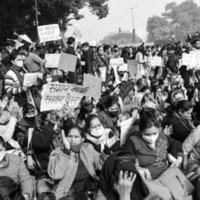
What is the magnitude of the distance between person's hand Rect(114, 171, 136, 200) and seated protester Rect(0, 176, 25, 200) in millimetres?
920

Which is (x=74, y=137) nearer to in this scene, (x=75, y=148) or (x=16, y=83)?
(x=75, y=148)

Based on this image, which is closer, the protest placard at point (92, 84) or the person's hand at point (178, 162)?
the person's hand at point (178, 162)

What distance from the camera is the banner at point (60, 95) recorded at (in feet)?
23.2

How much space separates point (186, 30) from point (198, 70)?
5649 inches

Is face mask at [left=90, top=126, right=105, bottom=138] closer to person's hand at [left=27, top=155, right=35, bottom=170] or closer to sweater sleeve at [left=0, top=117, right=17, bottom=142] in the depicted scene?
person's hand at [left=27, top=155, right=35, bottom=170]

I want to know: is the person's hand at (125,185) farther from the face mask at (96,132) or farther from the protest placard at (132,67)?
the protest placard at (132,67)

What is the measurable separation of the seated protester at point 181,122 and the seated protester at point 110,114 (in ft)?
2.72

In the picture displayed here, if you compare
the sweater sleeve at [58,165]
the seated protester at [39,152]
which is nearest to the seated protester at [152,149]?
the sweater sleeve at [58,165]

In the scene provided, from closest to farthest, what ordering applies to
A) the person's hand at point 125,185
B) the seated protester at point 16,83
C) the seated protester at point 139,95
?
the person's hand at point 125,185
the seated protester at point 16,83
the seated protester at point 139,95

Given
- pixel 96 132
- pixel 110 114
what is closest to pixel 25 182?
pixel 96 132

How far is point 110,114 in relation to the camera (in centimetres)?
711

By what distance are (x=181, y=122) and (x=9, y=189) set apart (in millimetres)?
2588

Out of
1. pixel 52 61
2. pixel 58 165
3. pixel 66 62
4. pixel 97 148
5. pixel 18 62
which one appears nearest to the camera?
pixel 58 165

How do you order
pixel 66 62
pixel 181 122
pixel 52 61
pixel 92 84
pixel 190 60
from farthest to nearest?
pixel 190 60 → pixel 52 61 → pixel 66 62 → pixel 92 84 → pixel 181 122
